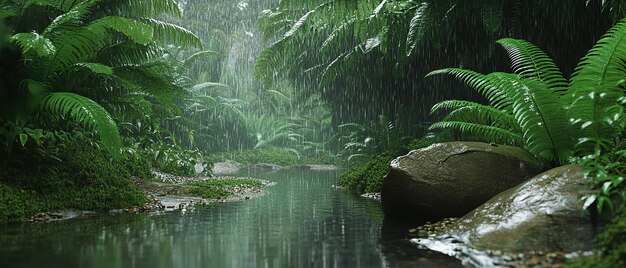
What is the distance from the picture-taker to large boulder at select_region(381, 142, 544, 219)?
4.52 meters

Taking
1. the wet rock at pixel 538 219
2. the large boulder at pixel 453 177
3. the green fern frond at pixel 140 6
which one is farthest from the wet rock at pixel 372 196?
the green fern frond at pixel 140 6

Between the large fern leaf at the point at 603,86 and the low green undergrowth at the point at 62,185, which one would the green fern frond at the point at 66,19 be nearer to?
the low green undergrowth at the point at 62,185

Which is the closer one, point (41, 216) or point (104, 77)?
point (41, 216)

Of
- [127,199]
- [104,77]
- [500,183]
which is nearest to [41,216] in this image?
[127,199]

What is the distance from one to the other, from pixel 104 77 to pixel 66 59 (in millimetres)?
790

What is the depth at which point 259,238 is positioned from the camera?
149 inches

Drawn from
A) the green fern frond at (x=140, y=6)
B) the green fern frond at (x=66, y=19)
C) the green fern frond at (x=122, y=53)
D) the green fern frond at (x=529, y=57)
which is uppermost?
the green fern frond at (x=140, y=6)

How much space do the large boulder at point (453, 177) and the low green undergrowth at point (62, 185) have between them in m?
2.96

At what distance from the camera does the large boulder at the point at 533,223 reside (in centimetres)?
297

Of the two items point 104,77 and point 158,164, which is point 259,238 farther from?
point 158,164

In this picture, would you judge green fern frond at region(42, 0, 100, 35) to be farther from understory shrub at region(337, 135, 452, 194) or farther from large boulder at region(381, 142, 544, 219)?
understory shrub at region(337, 135, 452, 194)

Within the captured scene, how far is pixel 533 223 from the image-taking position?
3133 mm

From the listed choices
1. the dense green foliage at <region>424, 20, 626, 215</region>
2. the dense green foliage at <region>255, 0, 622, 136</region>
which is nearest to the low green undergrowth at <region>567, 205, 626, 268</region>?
the dense green foliage at <region>424, 20, 626, 215</region>

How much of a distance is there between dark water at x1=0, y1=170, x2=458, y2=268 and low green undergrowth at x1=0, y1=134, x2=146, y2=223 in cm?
38
